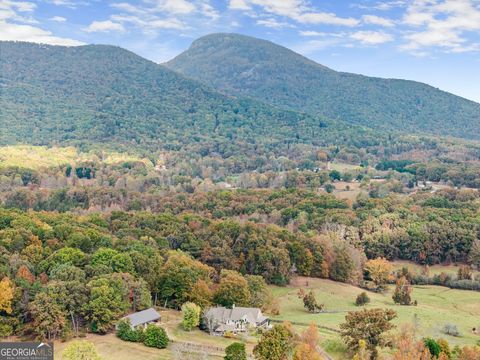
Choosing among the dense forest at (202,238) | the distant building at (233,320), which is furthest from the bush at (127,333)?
the distant building at (233,320)

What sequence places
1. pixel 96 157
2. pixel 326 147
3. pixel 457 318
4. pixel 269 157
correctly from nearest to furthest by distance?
pixel 457 318 → pixel 96 157 → pixel 269 157 → pixel 326 147

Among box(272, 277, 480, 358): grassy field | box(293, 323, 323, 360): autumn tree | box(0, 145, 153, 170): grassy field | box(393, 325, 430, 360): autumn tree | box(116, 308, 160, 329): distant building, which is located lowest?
box(272, 277, 480, 358): grassy field

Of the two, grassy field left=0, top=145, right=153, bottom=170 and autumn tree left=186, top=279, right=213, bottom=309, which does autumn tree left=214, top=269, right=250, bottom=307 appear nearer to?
autumn tree left=186, top=279, right=213, bottom=309

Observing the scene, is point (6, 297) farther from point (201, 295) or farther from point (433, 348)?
point (433, 348)

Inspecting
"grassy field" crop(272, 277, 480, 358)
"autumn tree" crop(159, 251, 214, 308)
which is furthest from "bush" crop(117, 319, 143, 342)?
"grassy field" crop(272, 277, 480, 358)

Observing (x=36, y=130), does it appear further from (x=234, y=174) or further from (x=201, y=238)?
(x=201, y=238)

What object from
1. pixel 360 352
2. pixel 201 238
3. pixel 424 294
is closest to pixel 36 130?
pixel 201 238

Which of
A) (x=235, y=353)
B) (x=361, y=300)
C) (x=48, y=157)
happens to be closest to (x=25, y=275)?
(x=235, y=353)
